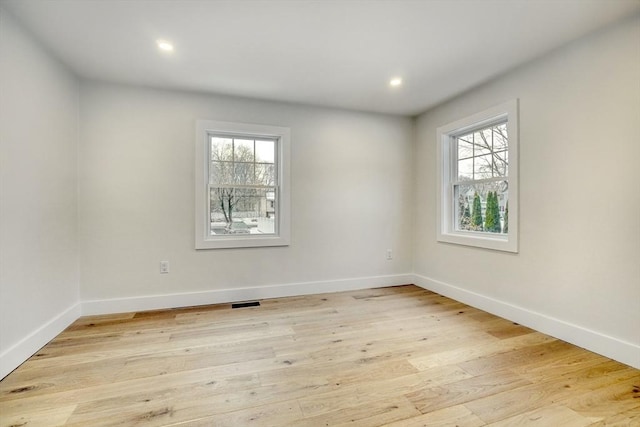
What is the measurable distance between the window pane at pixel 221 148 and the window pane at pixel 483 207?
2.74m

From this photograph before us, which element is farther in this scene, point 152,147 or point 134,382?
point 152,147

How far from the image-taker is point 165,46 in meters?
2.37

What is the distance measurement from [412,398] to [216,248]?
245 cm

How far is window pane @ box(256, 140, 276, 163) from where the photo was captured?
358 centimetres

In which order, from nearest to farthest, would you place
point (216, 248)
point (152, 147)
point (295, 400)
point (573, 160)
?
point (295, 400) < point (573, 160) < point (152, 147) < point (216, 248)

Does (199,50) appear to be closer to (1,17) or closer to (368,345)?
(1,17)

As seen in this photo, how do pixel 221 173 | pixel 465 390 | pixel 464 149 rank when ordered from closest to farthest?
pixel 465 390, pixel 221 173, pixel 464 149

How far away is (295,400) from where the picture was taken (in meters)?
1.65

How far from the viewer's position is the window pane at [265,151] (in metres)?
3.58

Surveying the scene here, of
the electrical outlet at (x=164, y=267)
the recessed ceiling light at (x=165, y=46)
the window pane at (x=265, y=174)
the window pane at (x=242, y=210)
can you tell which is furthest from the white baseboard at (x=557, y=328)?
the recessed ceiling light at (x=165, y=46)

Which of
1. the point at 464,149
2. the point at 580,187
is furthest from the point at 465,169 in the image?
the point at 580,187

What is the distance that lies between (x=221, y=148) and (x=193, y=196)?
25.4 inches

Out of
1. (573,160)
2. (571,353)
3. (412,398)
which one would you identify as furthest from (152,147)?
(571,353)

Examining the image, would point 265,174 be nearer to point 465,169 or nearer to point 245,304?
point 245,304
